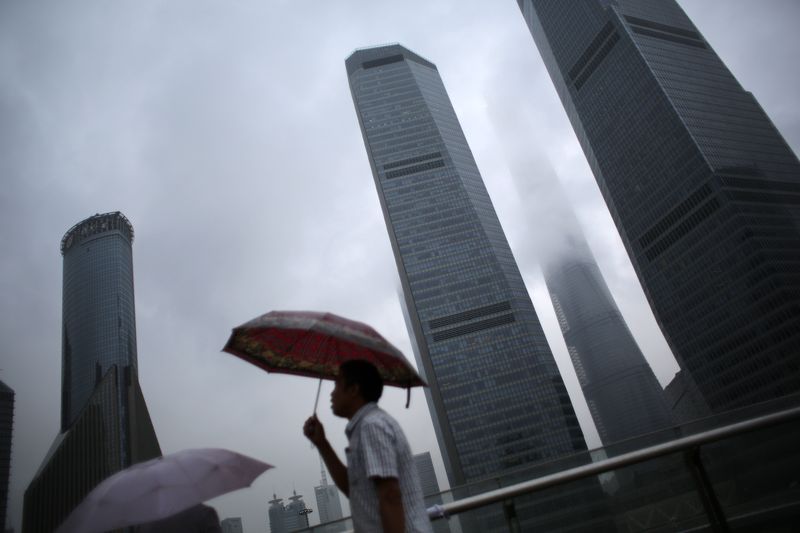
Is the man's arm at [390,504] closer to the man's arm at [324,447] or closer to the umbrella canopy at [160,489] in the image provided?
the man's arm at [324,447]

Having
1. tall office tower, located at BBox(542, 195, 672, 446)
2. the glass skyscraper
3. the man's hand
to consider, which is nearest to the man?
the man's hand

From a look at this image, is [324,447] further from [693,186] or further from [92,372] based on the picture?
[92,372]

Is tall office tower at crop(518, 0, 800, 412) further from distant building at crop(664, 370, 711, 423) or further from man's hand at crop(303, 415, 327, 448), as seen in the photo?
man's hand at crop(303, 415, 327, 448)

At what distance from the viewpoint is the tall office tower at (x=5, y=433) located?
233ft

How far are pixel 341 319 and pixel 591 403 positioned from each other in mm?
218369

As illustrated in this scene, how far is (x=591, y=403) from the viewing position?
645 feet

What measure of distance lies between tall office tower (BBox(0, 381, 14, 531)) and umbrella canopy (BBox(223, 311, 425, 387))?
312 feet

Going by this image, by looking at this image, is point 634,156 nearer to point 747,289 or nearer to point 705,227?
point 705,227

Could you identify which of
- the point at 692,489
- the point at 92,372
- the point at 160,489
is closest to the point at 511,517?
the point at 692,489

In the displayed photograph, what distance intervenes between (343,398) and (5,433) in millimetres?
105449

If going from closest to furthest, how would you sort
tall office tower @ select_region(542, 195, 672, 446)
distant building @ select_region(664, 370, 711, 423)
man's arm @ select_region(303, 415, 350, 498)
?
man's arm @ select_region(303, 415, 350, 498) < distant building @ select_region(664, 370, 711, 423) < tall office tower @ select_region(542, 195, 672, 446)

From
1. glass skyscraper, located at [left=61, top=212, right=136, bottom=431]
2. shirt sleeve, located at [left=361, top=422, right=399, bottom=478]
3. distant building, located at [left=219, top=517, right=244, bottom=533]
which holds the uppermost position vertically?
glass skyscraper, located at [left=61, top=212, right=136, bottom=431]

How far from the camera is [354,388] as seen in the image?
203 centimetres

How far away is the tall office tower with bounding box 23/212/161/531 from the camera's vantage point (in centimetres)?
6606
